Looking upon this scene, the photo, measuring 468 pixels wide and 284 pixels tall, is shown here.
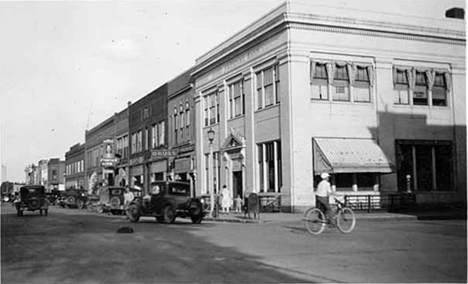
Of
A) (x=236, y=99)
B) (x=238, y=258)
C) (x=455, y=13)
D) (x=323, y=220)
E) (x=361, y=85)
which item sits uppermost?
(x=455, y=13)

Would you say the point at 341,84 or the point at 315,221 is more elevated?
the point at 341,84

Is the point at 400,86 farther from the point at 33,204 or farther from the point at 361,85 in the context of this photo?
the point at 33,204

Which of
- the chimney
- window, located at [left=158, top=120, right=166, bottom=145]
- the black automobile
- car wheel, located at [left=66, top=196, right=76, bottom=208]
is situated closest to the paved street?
the black automobile

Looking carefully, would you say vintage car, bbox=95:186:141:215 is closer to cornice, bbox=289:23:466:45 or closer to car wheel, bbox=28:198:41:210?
car wheel, bbox=28:198:41:210

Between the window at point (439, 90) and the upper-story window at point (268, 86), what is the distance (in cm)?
910

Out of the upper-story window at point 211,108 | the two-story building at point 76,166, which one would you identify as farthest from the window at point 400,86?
the two-story building at point 76,166

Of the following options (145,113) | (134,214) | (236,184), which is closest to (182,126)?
(145,113)

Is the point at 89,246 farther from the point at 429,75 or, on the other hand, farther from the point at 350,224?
the point at 429,75

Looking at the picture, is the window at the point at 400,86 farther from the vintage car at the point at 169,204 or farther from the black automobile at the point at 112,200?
the black automobile at the point at 112,200

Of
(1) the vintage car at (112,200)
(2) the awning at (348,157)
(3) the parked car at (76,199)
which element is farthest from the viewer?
(3) the parked car at (76,199)

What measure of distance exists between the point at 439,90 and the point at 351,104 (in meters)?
5.80

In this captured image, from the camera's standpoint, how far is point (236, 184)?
1447 inches

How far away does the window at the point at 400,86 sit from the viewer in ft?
106

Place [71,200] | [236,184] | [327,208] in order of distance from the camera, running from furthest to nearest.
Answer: [71,200], [236,184], [327,208]
